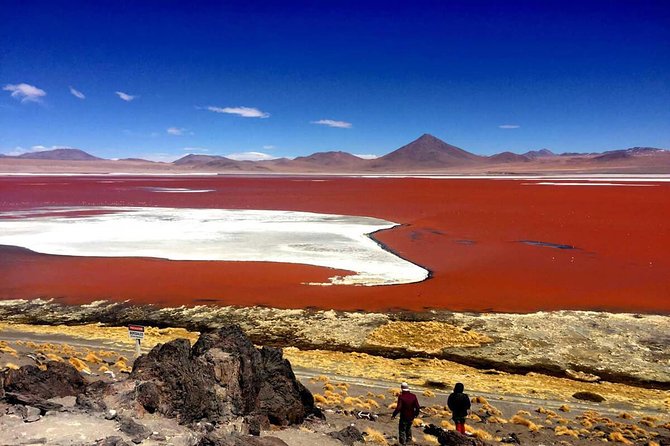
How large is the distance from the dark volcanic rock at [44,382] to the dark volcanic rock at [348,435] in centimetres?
367

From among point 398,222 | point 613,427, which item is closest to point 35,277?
point 613,427

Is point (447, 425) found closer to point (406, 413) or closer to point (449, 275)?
point (406, 413)

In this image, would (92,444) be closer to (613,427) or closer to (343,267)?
(613,427)

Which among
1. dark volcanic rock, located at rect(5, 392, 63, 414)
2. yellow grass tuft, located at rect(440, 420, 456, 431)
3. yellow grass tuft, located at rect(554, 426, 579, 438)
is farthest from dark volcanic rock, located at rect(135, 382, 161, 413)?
yellow grass tuft, located at rect(554, 426, 579, 438)

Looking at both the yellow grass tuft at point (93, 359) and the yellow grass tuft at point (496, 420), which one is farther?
the yellow grass tuft at point (93, 359)

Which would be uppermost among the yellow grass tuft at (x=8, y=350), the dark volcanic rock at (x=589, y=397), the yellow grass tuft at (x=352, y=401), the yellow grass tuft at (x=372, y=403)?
the yellow grass tuft at (x=8, y=350)

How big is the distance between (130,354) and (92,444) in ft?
23.8

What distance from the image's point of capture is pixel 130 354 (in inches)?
485

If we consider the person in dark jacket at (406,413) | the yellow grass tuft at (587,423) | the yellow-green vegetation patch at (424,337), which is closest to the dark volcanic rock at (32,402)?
the person in dark jacket at (406,413)

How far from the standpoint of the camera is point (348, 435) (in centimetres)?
749

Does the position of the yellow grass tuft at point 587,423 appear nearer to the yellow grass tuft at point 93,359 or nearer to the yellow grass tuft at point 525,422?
the yellow grass tuft at point 525,422

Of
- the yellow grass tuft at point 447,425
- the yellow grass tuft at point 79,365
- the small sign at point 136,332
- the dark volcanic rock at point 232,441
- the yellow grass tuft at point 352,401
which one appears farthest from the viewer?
the small sign at point 136,332

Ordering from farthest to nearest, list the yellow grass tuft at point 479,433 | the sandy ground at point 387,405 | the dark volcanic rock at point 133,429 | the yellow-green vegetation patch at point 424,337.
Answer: the yellow-green vegetation patch at point 424,337
the yellow grass tuft at point 479,433
the sandy ground at point 387,405
the dark volcanic rock at point 133,429

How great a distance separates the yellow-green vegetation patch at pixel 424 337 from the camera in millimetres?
14070
